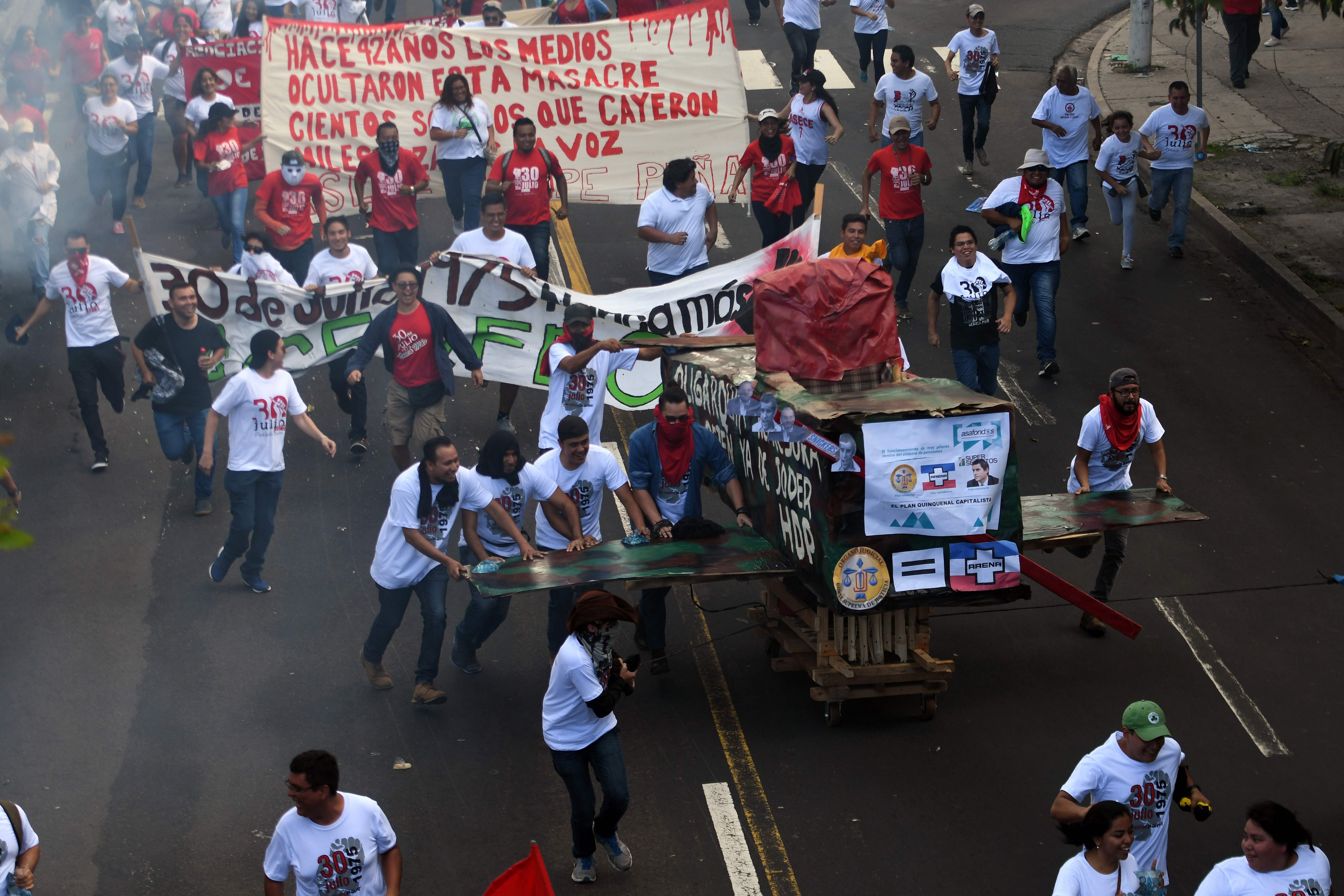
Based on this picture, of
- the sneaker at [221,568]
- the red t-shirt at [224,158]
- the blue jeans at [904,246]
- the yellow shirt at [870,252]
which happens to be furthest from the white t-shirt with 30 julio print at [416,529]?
the red t-shirt at [224,158]

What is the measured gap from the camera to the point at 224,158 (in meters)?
15.2

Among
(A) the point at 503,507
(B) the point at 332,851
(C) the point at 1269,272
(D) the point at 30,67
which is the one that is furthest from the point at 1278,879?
(D) the point at 30,67

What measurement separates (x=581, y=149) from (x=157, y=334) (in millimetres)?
6097

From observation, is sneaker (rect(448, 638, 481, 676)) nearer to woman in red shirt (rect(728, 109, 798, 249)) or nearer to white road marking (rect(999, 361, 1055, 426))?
white road marking (rect(999, 361, 1055, 426))

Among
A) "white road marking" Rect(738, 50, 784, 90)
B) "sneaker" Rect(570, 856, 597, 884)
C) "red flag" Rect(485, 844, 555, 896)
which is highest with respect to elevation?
"white road marking" Rect(738, 50, 784, 90)

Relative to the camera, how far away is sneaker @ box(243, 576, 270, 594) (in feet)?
34.2

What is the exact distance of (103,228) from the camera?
17188mm

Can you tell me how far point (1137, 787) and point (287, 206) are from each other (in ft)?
34.0

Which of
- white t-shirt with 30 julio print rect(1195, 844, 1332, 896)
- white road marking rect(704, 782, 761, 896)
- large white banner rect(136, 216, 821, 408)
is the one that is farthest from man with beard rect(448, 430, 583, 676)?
A: white t-shirt with 30 julio print rect(1195, 844, 1332, 896)

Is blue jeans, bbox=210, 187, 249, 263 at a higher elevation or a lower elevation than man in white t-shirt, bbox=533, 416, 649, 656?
higher

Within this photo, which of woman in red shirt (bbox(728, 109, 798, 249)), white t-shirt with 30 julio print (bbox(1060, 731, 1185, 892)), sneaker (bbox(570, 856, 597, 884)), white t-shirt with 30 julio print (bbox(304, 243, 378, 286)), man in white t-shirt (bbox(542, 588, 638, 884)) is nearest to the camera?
white t-shirt with 30 julio print (bbox(1060, 731, 1185, 892))

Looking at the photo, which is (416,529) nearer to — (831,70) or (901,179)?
(901,179)

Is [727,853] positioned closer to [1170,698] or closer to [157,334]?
[1170,698]

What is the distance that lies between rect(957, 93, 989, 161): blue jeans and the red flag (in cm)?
1410
